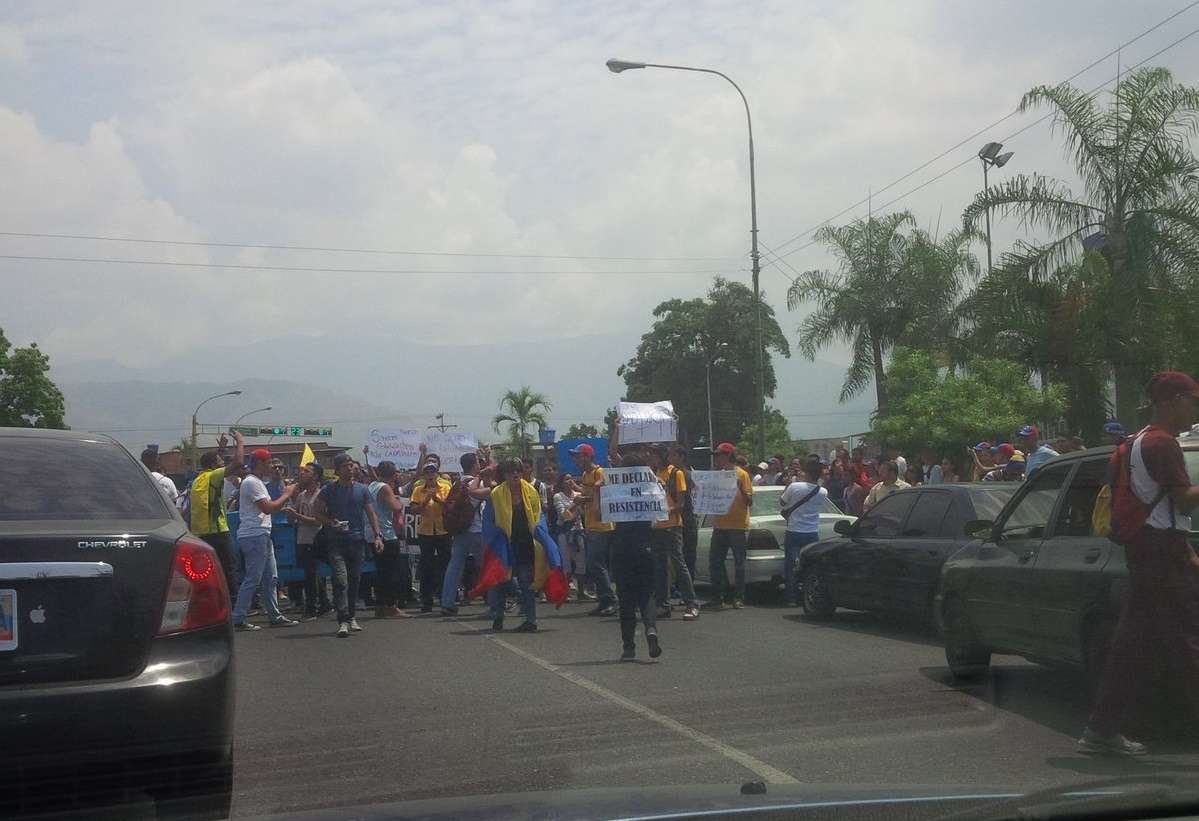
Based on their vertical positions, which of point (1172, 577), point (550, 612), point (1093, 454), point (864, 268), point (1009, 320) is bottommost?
point (550, 612)

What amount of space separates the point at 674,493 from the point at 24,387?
54.6m

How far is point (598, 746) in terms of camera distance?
6891 millimetres

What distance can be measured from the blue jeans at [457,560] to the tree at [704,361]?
5845 cm

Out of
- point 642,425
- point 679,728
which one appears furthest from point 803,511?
point 679,728

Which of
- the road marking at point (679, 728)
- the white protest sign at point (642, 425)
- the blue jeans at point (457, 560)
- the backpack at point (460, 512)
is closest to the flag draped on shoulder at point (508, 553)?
the blue jeans at point (457, 560)

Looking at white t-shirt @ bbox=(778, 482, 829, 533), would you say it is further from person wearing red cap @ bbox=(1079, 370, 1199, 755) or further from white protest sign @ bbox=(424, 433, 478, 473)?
person wearing red cap @ bbox=(1079, 370, 1199, 755)

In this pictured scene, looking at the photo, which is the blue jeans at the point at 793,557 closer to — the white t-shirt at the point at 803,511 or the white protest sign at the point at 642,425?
the white t-shirt at the point at 803,511

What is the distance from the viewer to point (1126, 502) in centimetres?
642

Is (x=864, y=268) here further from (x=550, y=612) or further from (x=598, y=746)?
(x=598, y=746)

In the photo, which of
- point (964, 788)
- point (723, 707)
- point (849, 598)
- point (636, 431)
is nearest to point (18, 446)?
point (964, 788)

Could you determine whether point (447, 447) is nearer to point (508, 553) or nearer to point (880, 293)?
point (508, 553)

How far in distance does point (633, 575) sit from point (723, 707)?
2.54m

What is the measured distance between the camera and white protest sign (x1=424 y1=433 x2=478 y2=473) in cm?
2078

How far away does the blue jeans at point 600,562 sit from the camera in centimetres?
1445
